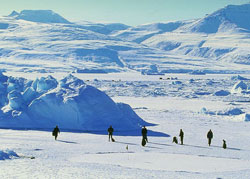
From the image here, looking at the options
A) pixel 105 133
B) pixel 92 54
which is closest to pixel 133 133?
pixel 105 133

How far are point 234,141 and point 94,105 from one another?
314 inches

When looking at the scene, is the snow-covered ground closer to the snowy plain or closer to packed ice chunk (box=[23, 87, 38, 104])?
the snowy plain

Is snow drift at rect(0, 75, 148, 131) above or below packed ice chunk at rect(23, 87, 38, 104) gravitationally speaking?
below

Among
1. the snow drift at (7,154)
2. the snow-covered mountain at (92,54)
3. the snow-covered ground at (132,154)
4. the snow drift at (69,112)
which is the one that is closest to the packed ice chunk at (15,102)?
the snow drift at (69,112)

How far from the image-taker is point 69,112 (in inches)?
932

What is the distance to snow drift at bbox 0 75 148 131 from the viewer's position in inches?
918

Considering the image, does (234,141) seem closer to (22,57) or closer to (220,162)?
(220,162)

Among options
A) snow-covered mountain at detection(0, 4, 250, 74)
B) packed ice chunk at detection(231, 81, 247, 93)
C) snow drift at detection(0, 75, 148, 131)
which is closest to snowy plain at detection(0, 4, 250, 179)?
snow drift at detection(0, 75, 148, 131)

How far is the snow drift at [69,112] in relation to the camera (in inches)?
918

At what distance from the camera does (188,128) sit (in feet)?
78.5

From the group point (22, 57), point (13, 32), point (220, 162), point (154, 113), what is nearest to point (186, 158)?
point (220, 162)

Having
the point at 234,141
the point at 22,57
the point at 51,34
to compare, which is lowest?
the point at 234,141

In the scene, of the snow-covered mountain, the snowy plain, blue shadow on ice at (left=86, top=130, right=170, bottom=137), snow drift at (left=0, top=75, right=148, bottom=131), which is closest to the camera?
the snowy plain

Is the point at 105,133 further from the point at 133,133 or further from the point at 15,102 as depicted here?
the point at 15,102
